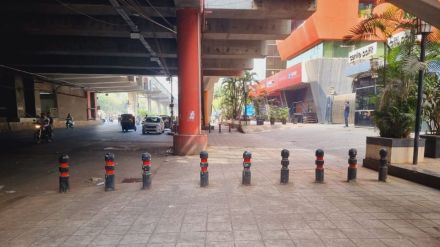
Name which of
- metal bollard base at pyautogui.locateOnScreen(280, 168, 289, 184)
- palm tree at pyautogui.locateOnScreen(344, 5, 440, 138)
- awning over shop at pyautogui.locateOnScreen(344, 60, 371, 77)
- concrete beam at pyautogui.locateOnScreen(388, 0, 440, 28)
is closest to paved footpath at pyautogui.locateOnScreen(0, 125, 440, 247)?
A: metal bollard base at pyautogui.locateOnScreen(280, 168, 289, 184)

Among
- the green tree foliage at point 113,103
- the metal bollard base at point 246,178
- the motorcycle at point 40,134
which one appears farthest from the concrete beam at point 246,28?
the green tree foliage at point 113,103

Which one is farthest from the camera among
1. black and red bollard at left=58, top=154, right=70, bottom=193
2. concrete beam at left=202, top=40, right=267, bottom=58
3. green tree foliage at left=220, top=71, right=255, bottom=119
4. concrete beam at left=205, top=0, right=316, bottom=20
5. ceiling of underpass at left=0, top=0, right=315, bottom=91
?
green tree foliage at left=220, top=71, right=255, bottom=119

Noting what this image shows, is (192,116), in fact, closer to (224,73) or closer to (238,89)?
(224,73)

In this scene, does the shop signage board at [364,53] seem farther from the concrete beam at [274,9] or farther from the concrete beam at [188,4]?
the concrete beam at [188,4]

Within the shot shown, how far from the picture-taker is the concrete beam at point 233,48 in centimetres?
2142

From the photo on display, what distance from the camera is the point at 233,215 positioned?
17.6 feet

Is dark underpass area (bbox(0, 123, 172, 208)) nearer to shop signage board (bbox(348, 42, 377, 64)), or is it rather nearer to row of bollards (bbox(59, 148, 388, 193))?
row of bollards (bbox(59, 148, 388, 193))

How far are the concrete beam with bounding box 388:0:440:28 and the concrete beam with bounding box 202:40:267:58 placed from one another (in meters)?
15.6

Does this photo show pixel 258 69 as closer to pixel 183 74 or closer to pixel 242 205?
pixel 183 74

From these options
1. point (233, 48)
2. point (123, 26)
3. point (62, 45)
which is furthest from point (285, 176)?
point (62, 45)

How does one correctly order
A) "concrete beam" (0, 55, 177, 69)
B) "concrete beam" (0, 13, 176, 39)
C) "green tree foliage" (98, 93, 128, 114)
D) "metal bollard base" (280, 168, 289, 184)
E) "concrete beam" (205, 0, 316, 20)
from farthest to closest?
"green tree foliage" (98, 93, 128, 114) → "concrete beam" (0, 55, 177, 69) → "concrete beam" (0, 13, 176, 39) → "concrete beam" (205, 0, 316, 20) → "metal bollard base" (280, 168, 289, 184)

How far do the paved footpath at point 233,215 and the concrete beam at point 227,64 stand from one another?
20.6m

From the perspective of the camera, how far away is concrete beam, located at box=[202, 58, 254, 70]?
27.6 metres

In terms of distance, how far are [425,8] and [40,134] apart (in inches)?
778
